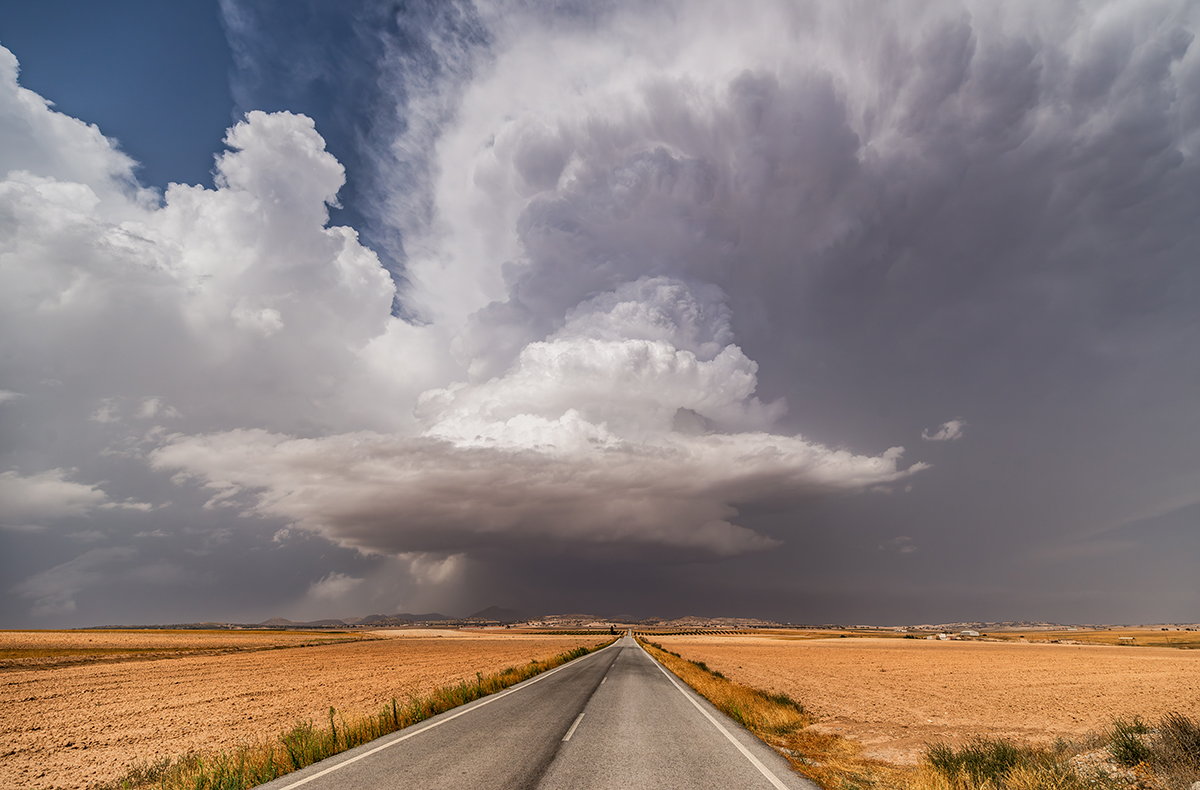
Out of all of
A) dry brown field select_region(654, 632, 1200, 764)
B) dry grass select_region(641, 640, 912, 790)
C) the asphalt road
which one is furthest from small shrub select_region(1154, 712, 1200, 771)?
the asphalt road

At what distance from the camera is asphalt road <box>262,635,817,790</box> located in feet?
28.0

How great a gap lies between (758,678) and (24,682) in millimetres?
44740

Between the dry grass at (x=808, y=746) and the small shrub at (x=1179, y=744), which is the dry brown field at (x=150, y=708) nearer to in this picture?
the dry grass at (x=808, y=746)

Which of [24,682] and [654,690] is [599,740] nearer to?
[654,690]

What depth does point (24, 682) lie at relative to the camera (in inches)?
1316

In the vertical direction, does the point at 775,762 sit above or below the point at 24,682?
above

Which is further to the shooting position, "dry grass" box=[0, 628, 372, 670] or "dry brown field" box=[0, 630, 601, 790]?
"dry grass" box=[0, 628, 372, 670]

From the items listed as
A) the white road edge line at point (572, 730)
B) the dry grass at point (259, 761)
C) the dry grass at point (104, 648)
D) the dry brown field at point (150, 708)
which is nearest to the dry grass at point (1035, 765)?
the white road edge line at point (572, 730)

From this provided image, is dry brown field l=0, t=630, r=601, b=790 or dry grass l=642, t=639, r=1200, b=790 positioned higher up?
dry grass l=642, t=639, r=1200, b=790

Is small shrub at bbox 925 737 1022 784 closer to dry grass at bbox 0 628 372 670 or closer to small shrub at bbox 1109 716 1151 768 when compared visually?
small shrub at bbox 1109 716 1151 768

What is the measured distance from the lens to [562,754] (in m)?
10.4

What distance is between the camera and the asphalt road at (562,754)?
28.0 ft

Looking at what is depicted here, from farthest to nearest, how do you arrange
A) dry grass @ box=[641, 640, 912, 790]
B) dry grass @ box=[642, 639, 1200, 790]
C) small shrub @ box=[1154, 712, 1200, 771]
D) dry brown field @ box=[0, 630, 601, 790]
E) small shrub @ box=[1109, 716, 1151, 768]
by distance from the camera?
dry brown field @ box=[0, 630, 601, 790] → small shrub @ box=[1109, 716, 1151, 768] → dry grass @ box=[641, 640, 912, 790] → small shrub @ box=[1154, 712, 1200, 771] → dry grass @ box=[642, 639, 1200, 790]

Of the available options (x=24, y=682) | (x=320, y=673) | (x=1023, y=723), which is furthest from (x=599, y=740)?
(x=24, y=682)
